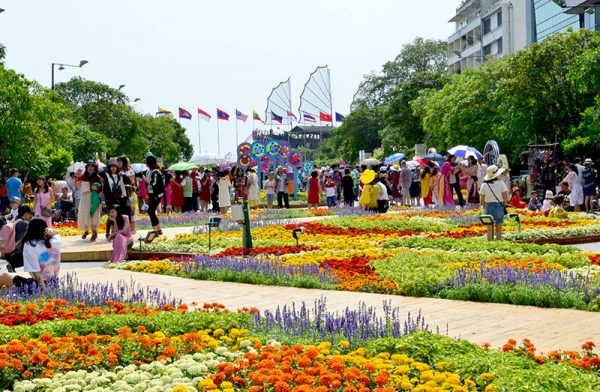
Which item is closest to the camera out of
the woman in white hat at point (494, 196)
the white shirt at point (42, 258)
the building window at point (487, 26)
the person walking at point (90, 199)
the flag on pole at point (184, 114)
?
the white shirt at point (42, 258)

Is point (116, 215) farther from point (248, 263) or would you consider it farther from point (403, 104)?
point (403, 104)

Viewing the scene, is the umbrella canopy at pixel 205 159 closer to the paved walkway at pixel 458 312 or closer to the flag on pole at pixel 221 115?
the flag on pole at pixel 221 115

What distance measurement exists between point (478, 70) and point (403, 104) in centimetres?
2342

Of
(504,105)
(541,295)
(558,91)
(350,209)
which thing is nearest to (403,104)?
(504,105)

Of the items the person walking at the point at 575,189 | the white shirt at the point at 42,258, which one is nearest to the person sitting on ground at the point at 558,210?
the person walking at the point at 575,189

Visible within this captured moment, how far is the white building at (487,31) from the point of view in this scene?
257ft

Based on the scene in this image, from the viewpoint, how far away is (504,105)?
42.9 meters

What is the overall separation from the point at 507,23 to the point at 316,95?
2175 inches

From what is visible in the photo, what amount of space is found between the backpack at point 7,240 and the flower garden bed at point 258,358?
196 inches

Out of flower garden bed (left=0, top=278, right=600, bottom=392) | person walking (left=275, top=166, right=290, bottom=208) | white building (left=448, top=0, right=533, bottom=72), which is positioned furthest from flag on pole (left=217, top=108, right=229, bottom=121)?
flower garden bed (left=0, top=278, right=600, bottom=392)

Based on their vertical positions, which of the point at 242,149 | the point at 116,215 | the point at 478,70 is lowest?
the point at 116,215

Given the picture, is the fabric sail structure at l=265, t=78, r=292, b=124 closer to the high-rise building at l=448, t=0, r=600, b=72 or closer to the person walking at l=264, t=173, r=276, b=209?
the high-rise building at l=448, t=0, r=600, b=72

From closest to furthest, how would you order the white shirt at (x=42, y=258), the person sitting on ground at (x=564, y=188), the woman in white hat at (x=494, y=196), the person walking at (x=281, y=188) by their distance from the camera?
the white shirt at (x=42, y=258) < the woman in white hat at (x=494, y=196) < the person sitting on ground at (x=564, y=188) < the person walking at (x=281, y=188)

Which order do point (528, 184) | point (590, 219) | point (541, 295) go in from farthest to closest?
point (528, 184)
point (590, 219)
point (541, 295)
